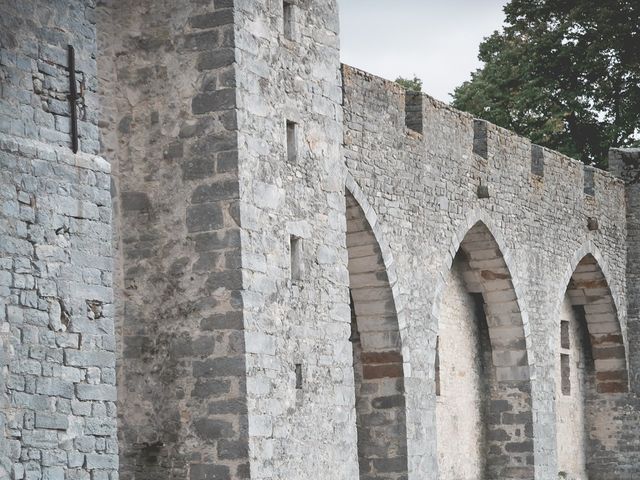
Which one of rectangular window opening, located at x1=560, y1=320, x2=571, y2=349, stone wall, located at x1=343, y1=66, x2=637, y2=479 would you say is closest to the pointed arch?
stone wall, located at x1=343, y1=66, x2=637, y2=479

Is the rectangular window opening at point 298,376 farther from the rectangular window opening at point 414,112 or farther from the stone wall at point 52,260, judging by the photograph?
the rectangular window opening at point 414,112

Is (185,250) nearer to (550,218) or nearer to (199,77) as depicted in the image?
(199,77)

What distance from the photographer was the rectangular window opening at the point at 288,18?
1375cm

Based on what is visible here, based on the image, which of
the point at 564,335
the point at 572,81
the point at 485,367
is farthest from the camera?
the point at 572,81

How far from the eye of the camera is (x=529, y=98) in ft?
93.4

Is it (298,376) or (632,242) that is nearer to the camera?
(298,376)

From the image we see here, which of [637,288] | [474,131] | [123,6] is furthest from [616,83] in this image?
[123,6]

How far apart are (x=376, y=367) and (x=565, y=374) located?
616cm

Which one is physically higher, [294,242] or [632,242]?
[632,242]

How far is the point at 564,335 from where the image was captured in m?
23.0

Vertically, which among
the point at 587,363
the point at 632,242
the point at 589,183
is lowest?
the point at 587,363

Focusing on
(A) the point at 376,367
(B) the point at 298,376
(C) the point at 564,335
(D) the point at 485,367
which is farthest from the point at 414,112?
(B) the point at 298,376

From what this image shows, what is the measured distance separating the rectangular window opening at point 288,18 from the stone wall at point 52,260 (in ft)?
8.49

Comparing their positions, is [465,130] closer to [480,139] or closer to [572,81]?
[480,139]
